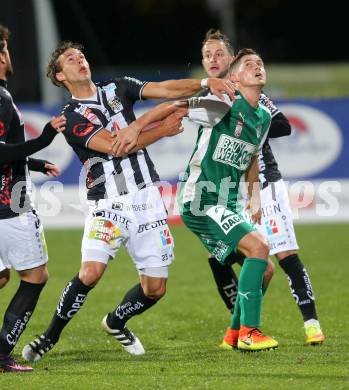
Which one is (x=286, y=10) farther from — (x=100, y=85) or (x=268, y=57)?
(x=100, y=85)

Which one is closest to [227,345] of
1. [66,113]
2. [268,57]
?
[66,113]

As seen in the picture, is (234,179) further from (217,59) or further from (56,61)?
(56,61)

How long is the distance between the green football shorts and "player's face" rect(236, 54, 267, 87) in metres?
0.98

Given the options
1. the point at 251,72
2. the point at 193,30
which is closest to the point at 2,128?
the point at 251,72

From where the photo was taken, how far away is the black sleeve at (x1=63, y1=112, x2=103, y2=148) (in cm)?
694

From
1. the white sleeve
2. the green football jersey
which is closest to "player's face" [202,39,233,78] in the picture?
the green football jersey

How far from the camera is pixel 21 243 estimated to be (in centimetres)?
666

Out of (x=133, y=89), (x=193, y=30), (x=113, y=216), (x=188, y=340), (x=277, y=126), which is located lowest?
(x=193, y=30)

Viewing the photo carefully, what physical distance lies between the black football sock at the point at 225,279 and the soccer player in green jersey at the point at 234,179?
0.45 m

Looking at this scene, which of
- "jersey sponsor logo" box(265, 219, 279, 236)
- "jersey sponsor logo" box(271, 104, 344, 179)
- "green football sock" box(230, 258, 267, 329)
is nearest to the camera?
"green football sock" box(230, 258, 267, 329)

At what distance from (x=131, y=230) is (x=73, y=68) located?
128 centimetres

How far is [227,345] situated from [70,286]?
1331mm

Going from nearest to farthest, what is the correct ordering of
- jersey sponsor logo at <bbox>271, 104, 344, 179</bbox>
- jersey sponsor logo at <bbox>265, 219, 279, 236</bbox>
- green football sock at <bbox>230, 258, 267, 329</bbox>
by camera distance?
green football sock at <bbox>230, 258, 267, 329</bbox> < jersey sponsor logo at <bbox>265, 219, 279, 236</bbox> < jersey sponsor logo at <bbox>271, 104, 344, 179</bbox>

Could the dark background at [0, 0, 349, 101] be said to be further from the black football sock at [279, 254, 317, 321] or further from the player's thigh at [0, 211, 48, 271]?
the player's thigh at [0, 211, 48, 271]
